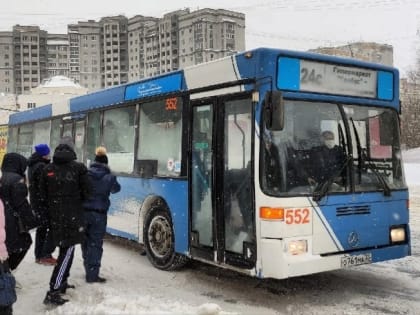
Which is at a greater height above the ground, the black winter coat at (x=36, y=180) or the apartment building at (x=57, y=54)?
the apartment building at (x=57, y=54)

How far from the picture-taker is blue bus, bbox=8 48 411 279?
6.09 meters

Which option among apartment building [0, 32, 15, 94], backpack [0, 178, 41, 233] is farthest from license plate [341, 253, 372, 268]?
apartment building [0, 32, 15, 94]

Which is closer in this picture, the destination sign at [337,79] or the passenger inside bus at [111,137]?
the destination sign at [337,79]

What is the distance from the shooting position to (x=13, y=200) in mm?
6090

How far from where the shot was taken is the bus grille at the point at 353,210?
250 inches

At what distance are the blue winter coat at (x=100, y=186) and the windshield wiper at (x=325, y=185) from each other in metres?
2.62

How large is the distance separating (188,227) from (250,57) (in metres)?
2.40

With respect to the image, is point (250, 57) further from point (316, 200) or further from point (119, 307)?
point (119, 307)

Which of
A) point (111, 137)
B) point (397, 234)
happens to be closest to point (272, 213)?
A: point (397, 234)

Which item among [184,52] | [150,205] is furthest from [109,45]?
[150,205]

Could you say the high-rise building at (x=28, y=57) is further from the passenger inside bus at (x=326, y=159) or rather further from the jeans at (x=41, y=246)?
the passenger inside bus at (x=326, y=159)

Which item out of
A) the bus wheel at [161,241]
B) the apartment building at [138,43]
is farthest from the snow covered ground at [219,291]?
the apartment building at [138,43]

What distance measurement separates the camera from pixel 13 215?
6.05m

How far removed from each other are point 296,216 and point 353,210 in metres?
0.84
